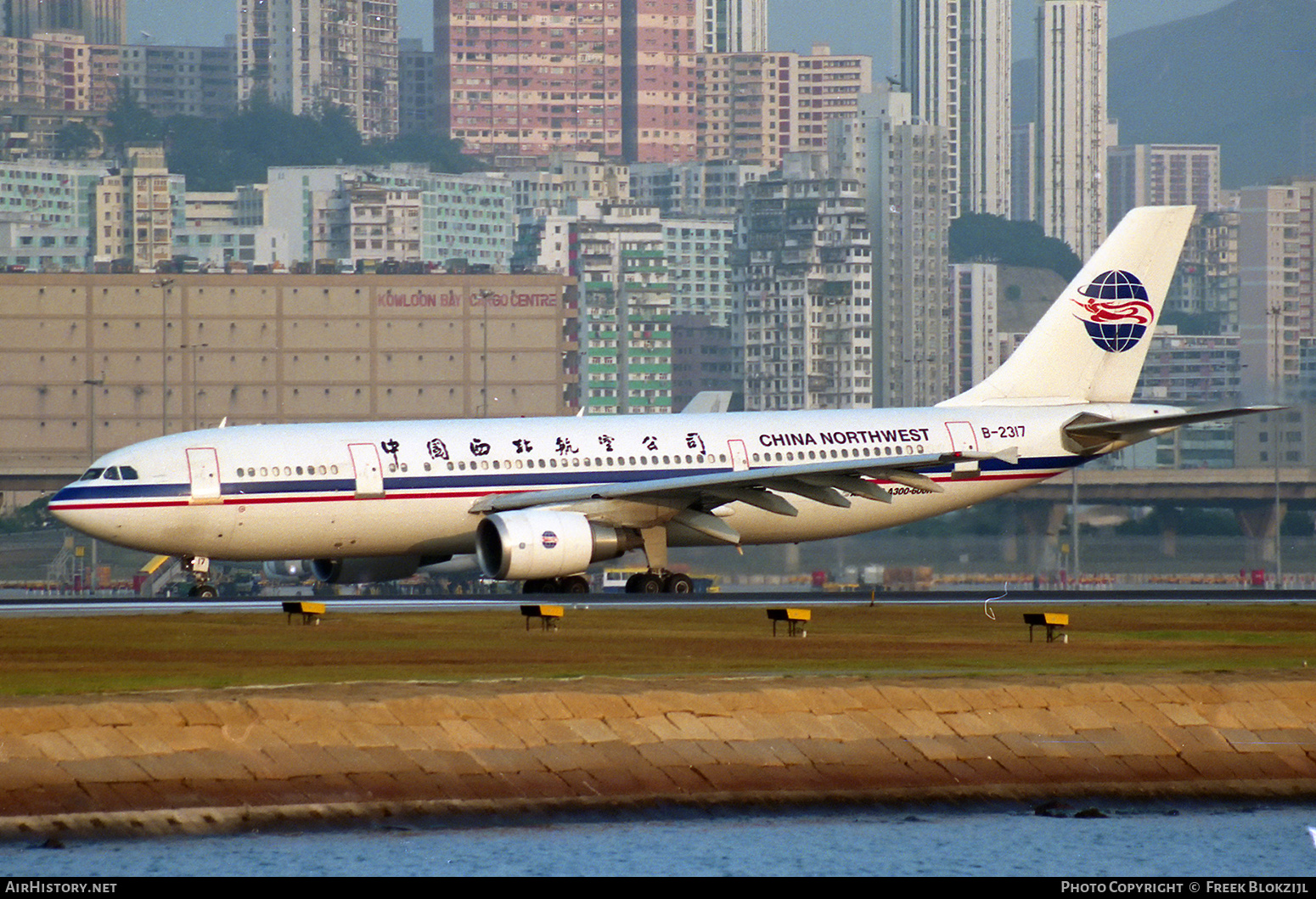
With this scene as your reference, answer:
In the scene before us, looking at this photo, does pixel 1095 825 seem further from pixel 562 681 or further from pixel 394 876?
pixel 394 876

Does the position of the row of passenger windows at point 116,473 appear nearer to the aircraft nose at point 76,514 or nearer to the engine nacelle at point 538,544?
the aircraft nose at point 76,514

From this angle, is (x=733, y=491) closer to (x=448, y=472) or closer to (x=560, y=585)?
(x=560, y=585)

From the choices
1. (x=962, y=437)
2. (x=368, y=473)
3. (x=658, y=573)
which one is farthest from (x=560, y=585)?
(x=962, y=437)

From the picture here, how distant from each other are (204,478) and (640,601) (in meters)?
9.82

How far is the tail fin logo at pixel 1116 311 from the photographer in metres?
59.9

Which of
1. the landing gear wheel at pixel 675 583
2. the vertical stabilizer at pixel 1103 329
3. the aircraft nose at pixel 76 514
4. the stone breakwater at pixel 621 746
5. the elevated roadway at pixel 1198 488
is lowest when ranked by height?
the elevated roadway at pixel 1198 488

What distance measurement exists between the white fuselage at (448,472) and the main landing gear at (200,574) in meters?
0.35

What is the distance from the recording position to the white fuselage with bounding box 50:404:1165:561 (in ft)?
164

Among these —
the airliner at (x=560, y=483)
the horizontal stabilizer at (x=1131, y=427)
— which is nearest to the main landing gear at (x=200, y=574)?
the airliner at (x=560, y=483)

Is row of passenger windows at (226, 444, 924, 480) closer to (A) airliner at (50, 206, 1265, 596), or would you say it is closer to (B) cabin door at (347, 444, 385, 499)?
(A) airliner at (50, 206, 1265, 596)

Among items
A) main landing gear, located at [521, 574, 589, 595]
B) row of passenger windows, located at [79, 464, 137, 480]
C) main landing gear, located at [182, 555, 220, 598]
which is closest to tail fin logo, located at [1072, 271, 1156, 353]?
main landing gear, located at [521, 574, 589, 595]

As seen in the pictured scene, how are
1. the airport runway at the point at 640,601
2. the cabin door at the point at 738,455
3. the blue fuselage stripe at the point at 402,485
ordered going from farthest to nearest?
the cabin door at the point at 738,455 → the blue fuselage stripe at the point at 402,485 → the airport runway at the point at 640,601

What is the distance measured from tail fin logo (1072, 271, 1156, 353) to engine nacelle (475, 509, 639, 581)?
1602 centimetres
